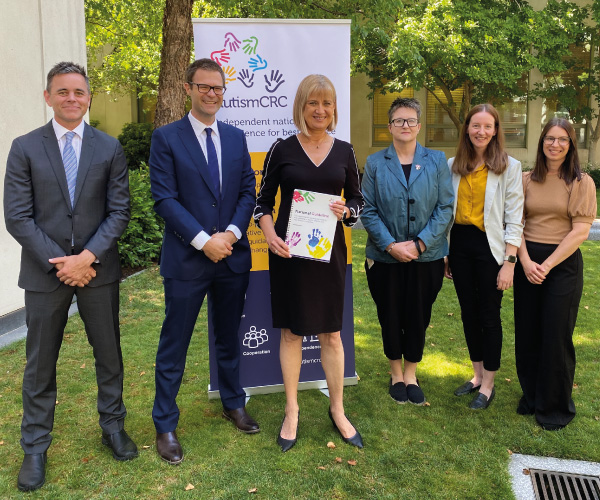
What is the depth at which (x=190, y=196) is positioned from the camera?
10.4 feet

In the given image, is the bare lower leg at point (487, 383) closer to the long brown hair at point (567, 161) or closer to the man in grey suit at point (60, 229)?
the long brown hair at point (567, 161)

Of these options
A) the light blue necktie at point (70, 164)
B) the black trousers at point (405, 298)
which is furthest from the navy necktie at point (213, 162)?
the black trousers at point (405, 298)

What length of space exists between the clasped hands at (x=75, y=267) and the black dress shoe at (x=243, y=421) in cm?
140

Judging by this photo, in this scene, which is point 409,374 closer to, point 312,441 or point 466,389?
point 466,389

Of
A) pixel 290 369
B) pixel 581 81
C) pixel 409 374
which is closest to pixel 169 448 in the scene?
pixel 290 369

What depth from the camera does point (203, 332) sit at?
572 centimetres

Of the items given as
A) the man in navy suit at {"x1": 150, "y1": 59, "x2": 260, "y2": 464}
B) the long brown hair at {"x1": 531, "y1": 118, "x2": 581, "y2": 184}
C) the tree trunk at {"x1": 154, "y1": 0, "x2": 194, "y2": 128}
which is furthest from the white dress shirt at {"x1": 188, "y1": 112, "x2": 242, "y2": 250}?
the tree trunk at {"x1": 154, "y1": 0, "x2": 194, "y2": 128}

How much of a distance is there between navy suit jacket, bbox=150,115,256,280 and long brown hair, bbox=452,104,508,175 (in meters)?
1.54

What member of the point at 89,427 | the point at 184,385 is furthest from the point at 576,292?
the point at 89,427

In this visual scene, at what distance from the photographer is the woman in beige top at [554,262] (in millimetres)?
3471

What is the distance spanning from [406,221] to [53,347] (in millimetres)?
2360

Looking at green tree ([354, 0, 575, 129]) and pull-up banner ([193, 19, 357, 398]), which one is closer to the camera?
pull-up banner ([193, 19, 357, 398])

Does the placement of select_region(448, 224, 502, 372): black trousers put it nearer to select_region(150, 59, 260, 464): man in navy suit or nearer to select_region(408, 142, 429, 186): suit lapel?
select_region(408, 142, 429, 186): suit lapel

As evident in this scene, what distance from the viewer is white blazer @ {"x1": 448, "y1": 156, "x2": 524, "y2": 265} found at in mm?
3607
